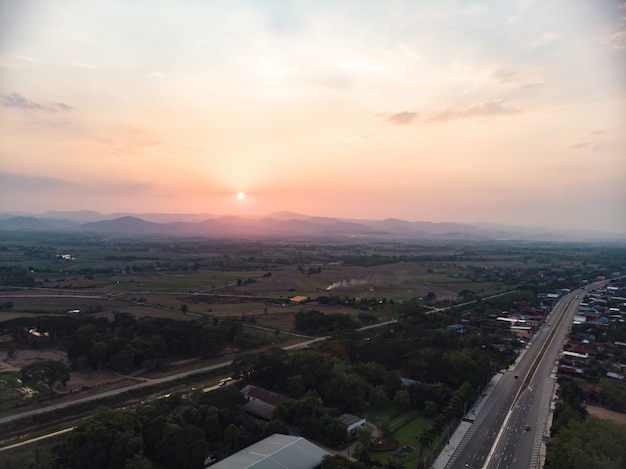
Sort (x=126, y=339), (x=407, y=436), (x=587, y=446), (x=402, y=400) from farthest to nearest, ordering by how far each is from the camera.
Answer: (x=126, y=339) < (x=402, y=400) < (x=407, y=436) < (x=587, y=446)

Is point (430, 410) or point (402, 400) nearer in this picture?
point (430, 410)

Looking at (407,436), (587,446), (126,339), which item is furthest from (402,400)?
(126,339)

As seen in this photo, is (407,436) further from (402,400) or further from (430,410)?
(402,400)

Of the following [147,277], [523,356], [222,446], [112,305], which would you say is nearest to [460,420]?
[222,446]

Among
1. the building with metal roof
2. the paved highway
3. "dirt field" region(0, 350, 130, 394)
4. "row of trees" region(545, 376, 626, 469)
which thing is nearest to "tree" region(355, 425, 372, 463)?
the building with metal roof

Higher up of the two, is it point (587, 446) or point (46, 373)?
point (587, 446)

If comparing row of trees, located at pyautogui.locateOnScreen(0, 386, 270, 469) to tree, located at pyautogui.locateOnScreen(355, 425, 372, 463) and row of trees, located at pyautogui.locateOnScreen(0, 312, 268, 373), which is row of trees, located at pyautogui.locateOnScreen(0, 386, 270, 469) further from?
row of trees, located at pyautogui.locateOnScreen(0, 312, 268, 373)

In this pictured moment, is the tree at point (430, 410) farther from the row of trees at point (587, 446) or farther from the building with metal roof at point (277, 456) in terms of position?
the building with metal roof at point (277, 456)

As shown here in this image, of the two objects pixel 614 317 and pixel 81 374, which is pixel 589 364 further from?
pixel 81 374

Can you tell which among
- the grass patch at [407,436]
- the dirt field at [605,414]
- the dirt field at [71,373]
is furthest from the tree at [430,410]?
the dirt field at [71,373]
